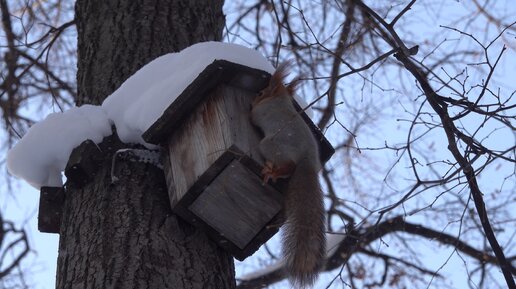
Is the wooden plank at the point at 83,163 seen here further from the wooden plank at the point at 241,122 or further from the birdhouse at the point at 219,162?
the wooden plank at the point at 241,122

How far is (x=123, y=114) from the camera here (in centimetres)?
243

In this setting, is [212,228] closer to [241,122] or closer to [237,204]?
[237,204]

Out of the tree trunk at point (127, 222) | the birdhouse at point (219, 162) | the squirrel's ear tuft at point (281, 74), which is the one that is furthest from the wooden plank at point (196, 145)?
the squirrel's ear tuft at point (281, 74)

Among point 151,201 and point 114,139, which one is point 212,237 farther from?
point 114,139

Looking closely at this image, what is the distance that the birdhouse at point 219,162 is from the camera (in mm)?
2188

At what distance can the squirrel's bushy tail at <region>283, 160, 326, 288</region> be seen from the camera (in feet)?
6.91

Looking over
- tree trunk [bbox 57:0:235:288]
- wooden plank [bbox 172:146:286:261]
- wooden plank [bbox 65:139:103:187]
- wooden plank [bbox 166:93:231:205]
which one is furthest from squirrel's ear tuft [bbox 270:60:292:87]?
wooden plank [bbox 65:139:103:187]

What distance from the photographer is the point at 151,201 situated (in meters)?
2.29

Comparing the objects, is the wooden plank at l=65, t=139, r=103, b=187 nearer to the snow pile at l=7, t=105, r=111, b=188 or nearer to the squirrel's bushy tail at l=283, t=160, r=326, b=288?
the snow pile at l=7, t=105, r=111, b=188

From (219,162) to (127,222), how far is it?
1.13ft

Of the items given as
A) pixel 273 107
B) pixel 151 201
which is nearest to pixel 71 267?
pixel 151 201

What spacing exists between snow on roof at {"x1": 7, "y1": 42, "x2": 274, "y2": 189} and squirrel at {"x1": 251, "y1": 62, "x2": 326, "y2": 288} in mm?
217

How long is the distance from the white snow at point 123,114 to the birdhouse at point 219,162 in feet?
0.17

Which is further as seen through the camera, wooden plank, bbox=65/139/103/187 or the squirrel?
wooden plank, bbox=65/139/103/187
